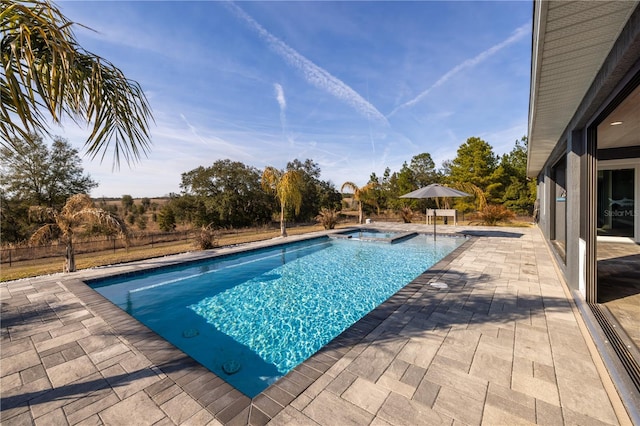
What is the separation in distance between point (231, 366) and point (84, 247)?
10623mm

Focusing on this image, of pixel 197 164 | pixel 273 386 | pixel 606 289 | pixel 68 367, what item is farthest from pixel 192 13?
pixel 197 164

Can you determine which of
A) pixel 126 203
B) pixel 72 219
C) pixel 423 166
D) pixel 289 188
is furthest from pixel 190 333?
pixel 126 203

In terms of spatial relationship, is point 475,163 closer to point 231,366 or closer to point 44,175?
point 231,366

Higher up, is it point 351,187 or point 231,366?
point 351,187

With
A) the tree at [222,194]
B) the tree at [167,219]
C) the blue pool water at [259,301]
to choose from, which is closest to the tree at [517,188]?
the blue pool water at [259,301]

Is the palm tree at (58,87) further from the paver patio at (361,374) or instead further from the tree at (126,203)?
the tree at (126,203)

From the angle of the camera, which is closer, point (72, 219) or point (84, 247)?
point (72, 219)

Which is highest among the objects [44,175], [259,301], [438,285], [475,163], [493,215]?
[475,163]

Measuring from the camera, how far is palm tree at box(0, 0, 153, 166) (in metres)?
1.60

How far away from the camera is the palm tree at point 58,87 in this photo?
5.26 feet

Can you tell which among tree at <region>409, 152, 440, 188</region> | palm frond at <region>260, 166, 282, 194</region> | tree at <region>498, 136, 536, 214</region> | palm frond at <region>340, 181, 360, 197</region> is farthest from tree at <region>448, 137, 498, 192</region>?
palm frond at <region>260, 166, 282, 194</region>

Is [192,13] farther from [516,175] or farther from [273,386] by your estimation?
[516,175]

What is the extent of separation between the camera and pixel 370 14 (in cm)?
908

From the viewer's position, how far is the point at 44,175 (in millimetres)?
15578
